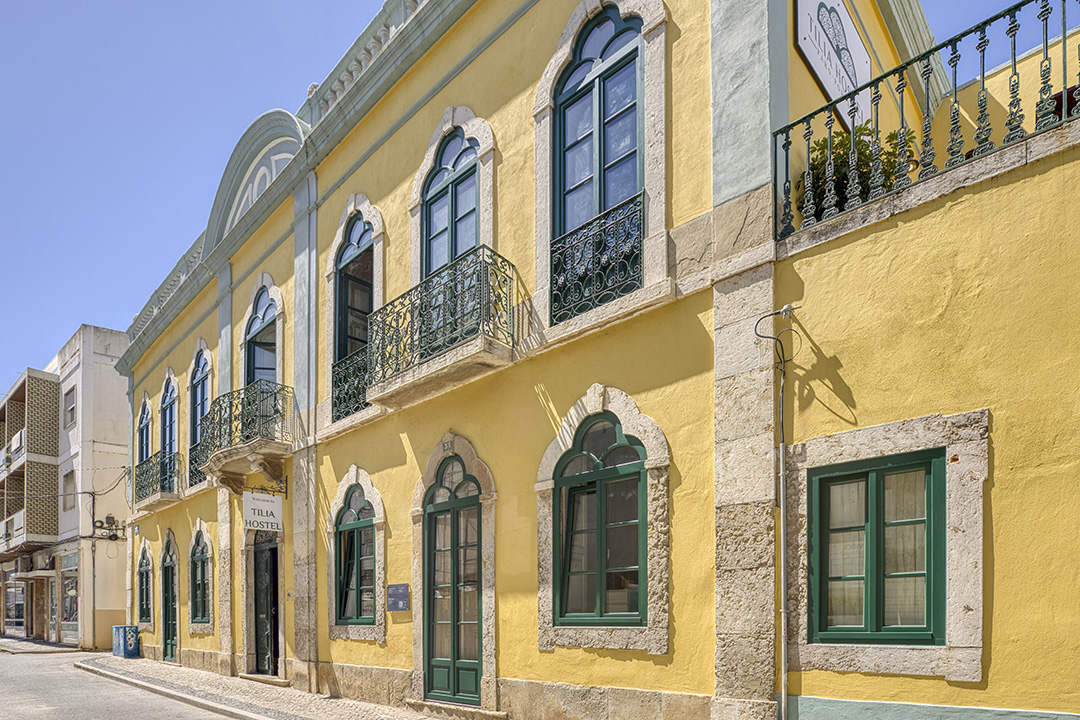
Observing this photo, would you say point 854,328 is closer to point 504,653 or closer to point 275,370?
point 504,653

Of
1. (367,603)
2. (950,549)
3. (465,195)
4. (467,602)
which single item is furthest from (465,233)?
(950,549)

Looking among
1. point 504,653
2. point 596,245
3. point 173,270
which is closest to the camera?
point 596,245

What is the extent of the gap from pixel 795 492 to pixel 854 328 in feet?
4.24

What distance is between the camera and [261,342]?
16.6m

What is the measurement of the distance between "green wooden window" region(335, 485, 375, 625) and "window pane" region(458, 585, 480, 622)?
213 centimetres

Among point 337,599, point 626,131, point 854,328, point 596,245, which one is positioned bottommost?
point 337,599

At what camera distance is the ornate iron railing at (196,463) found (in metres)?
17.3

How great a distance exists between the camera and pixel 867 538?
6180mm

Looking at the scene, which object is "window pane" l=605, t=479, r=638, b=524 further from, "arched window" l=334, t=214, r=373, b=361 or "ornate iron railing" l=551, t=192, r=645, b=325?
"arched window" l=334, t=214, r=373, b=361

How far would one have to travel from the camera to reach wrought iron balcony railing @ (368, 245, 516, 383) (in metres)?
9.52

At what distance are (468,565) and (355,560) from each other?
2.90 m

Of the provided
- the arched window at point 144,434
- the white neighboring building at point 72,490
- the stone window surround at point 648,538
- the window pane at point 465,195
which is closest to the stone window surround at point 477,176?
the window pane at point 465,195

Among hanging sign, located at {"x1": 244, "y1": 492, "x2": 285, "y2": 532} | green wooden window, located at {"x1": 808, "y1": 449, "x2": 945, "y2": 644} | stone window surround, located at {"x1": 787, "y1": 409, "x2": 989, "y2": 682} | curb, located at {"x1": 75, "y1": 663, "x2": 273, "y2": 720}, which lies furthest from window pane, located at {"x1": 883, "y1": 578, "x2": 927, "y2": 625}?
hanging sign, located at {"x1": 244, "y1": 492, "x2": 285, "y2": 532}

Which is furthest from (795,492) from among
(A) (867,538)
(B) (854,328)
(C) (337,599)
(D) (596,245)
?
(C) (337,599)
